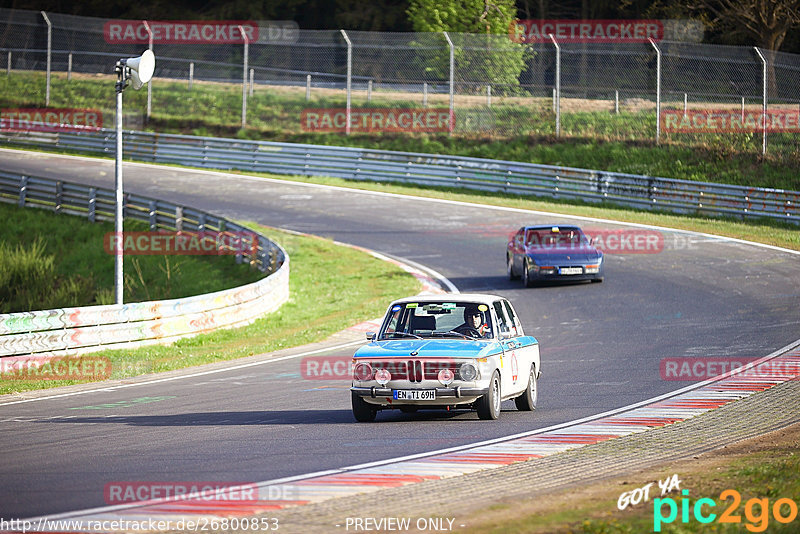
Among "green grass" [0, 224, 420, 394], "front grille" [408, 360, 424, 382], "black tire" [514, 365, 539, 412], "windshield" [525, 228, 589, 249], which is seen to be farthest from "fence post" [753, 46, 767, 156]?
"front grille" [408, 360, 424, 382]

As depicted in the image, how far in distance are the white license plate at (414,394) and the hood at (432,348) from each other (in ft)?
1.23

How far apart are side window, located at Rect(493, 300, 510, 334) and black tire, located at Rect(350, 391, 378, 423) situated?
6.08ft

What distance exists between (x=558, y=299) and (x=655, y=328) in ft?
12.7

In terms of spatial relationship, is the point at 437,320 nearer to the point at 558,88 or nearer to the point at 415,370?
the point at 415,370

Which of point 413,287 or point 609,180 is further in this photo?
point 609,180

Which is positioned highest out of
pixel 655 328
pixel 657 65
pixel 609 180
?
pixel 657 65

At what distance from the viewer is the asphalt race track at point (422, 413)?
9391mm


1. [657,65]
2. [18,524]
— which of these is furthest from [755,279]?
[18,524]

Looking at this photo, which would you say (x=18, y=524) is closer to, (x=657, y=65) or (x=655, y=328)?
(x=655, y=328)

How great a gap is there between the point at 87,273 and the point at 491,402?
2271 centimetres

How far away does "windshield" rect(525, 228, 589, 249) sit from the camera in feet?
81.9

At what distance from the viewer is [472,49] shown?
135ft

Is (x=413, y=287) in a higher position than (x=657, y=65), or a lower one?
lower

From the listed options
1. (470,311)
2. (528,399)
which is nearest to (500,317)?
(470,311)
